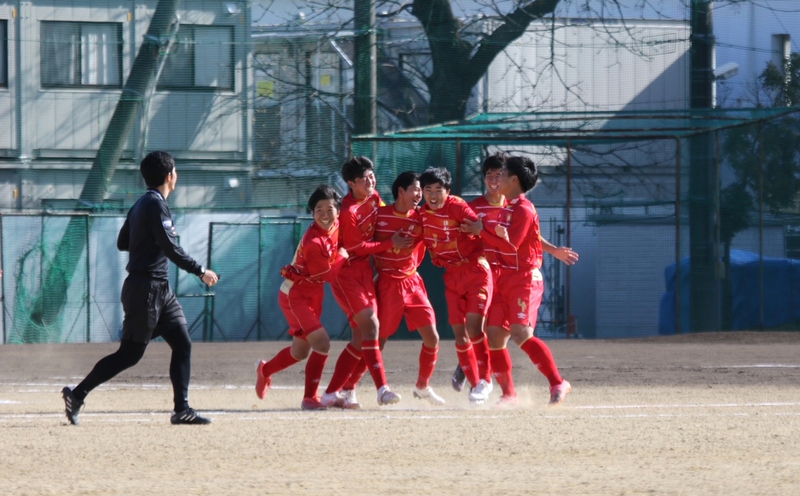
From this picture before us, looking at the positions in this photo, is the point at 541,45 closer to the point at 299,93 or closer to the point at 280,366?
the point at 299,93

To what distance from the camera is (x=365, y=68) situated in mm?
19078

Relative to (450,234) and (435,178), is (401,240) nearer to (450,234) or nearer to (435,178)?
(450,234)

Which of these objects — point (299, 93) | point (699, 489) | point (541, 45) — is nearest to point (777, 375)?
point (699, 489)

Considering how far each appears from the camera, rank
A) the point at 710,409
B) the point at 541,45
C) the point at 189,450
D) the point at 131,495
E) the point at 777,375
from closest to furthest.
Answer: the point at 131,495 < the point at 189,450 < the point at 710,409 < the point at 777,375 < the point at 541,45

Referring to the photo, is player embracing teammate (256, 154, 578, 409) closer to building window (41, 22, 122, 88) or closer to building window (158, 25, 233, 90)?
building window (158, 25, 233, 90)

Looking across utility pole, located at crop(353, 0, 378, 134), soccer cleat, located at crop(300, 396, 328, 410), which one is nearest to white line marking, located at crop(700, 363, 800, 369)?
soccer cleat, located at crop(300, 396, 328, 410)

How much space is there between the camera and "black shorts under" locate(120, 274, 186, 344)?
23.7 feet

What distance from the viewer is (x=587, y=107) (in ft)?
66.3

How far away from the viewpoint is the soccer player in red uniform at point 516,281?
8.22 meters

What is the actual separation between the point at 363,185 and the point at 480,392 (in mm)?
1609

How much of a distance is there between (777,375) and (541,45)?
31.8 ft

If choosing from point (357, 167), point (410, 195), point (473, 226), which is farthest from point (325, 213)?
point (473, 226)

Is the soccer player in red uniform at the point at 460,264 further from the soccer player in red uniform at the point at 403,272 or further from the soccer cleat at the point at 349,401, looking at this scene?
the soccer cleat at the point at 349,401

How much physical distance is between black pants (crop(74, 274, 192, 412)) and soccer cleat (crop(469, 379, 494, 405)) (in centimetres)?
208
